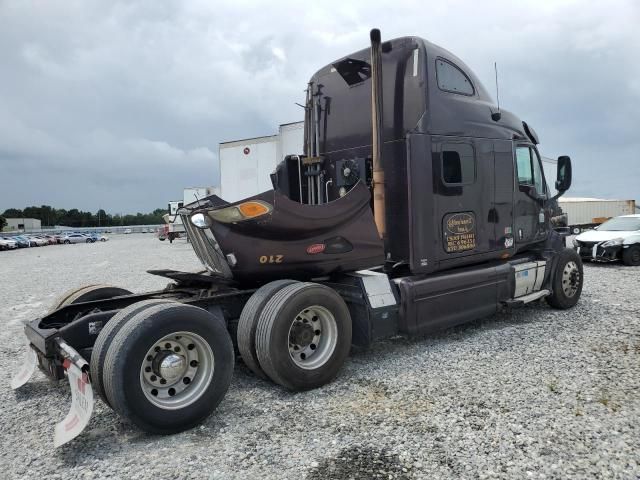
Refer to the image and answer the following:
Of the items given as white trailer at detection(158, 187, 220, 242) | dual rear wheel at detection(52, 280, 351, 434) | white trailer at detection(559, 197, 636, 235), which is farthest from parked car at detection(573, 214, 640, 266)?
white trailer at detection(559, 197, 636, 235)

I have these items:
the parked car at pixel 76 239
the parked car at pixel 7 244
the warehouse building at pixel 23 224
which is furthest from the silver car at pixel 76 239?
the warehouse building at pixel 23 224

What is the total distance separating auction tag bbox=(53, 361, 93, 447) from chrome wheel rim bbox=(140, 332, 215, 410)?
0.37 m

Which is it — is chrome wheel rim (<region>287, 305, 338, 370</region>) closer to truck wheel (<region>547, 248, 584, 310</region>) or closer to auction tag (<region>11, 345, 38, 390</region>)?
auction tag (<region>11, 345, 38, 390</region>)

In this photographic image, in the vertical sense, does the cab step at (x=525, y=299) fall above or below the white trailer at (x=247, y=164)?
below

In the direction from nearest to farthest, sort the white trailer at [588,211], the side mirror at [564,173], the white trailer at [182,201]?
the side mirror at [564,173] < the white trailer at [182,201] < the white trailer at [588,211]

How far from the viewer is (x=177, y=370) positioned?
373 cm

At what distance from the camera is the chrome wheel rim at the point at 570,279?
7541 millimetres

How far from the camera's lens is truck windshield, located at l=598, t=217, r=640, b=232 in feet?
48.1

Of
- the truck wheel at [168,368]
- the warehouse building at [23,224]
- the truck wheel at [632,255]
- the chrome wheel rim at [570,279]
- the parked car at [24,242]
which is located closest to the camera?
the truck wheel at [168,368]

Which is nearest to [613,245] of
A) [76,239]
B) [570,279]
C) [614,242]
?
[614,242]

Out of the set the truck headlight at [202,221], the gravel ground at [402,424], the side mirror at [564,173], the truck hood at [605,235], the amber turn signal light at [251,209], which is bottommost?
the gravel ground at [402,424]

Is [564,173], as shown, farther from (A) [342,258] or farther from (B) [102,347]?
(B) [102,347]

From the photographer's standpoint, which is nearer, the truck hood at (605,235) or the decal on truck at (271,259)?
Answer: the decal on truck at (271,259)

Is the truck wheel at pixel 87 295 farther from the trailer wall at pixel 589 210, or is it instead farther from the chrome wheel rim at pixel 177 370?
the trailer wall at pixel 589 210
